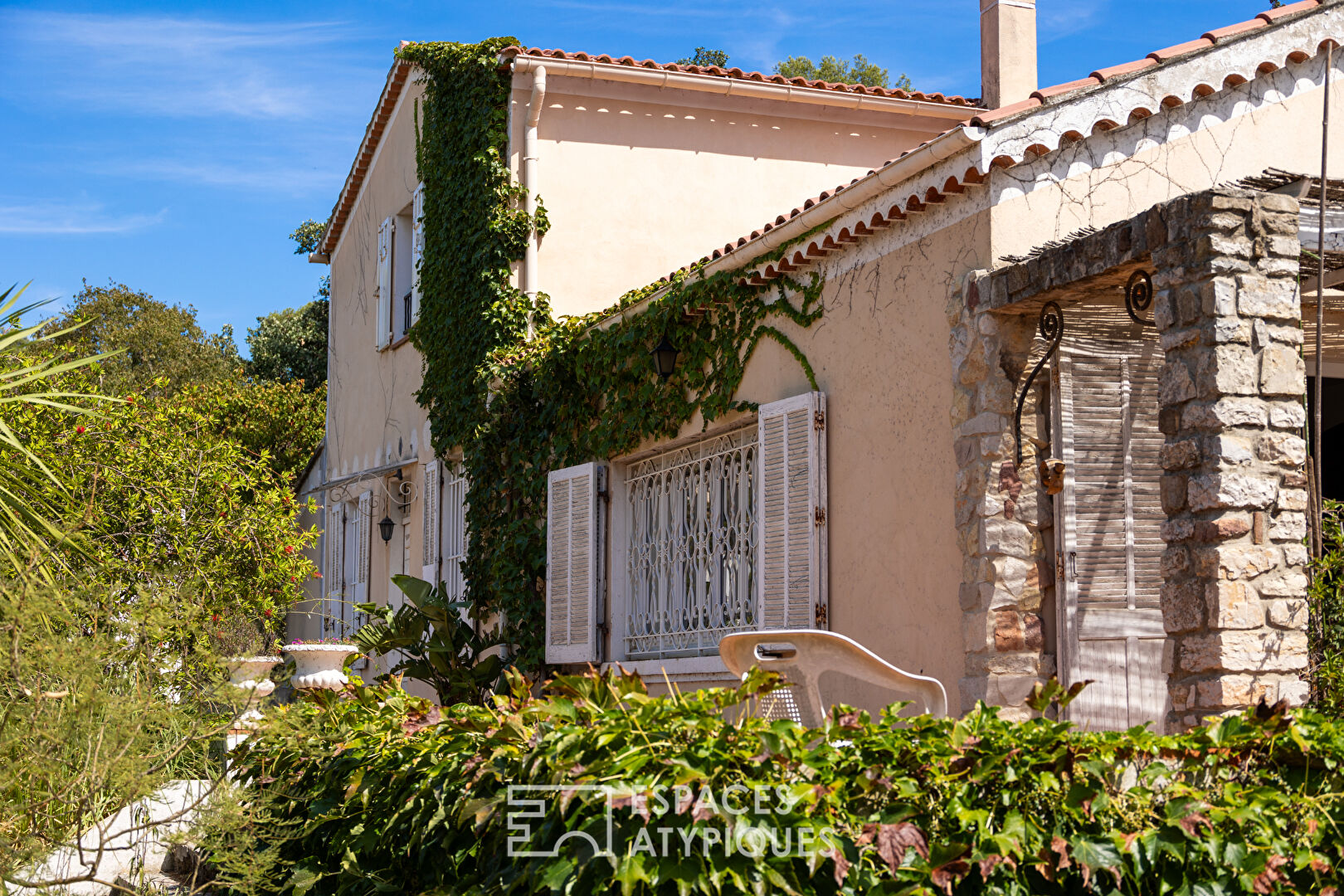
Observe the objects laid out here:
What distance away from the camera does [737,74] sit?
35.6ft

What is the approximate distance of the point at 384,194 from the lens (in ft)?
48.2

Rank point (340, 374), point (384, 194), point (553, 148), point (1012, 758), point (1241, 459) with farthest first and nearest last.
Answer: point (340, 374)
point (384, 194)
point (553, 148)
point (1241, 459)
point (1012, 758)

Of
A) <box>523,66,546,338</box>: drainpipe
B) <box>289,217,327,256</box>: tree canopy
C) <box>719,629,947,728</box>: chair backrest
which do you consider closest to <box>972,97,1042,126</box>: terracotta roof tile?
<box>719,629,947,728</box>: chair backrest

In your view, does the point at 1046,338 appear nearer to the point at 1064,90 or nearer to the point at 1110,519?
the point at 1110,519

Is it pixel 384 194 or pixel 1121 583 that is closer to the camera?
pixel 1121 583

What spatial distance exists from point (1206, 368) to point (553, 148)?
7013 mm

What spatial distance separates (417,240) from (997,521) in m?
8.60

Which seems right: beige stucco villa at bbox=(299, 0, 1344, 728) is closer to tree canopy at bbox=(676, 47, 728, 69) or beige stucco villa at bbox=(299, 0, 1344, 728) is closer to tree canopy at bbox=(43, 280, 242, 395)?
tree canopy at bbox=(676, 47, 728, 69)

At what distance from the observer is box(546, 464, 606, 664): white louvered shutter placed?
916cm

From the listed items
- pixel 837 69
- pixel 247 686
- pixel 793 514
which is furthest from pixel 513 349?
pixel 837 69

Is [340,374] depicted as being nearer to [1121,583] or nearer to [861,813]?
A: [1121,583]

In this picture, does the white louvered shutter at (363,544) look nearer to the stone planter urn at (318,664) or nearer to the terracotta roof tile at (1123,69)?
the stone planter urn at (318,664)

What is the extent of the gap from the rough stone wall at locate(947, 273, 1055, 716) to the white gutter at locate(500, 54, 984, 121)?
5.46m

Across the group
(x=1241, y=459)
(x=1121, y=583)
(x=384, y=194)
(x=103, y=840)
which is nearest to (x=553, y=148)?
(x=384, y=194)
